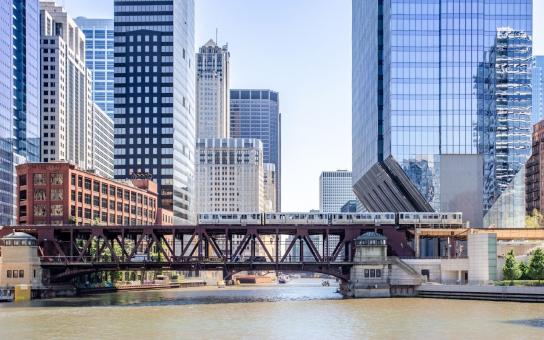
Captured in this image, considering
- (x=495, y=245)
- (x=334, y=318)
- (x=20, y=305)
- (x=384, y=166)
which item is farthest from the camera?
(x=384, y=166)

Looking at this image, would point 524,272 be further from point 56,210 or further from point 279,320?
point 56,210

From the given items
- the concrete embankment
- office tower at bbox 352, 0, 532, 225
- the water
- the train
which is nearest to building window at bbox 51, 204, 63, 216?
the train

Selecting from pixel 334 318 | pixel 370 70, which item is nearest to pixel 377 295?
pixel 334 318

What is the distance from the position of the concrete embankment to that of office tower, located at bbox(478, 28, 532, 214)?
44.6 m

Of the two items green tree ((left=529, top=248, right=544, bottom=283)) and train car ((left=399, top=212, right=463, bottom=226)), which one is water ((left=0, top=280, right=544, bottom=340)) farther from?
train car ((left=399, top=212, right=463, bottom=226))

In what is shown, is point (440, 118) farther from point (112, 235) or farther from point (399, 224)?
point (112, 235)

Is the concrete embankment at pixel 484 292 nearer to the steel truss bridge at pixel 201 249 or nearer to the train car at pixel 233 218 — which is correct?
the steel truss bridge at pixel 201 249

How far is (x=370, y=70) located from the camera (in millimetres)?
199000

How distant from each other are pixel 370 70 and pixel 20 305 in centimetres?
10829

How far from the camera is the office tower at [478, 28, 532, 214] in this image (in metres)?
171

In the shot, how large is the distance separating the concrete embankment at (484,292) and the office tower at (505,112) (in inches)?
1757

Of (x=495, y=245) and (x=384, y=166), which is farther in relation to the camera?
(x=384, y=166)

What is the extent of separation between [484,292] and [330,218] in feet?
119

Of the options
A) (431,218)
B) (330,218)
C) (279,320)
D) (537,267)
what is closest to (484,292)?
(537,267)
